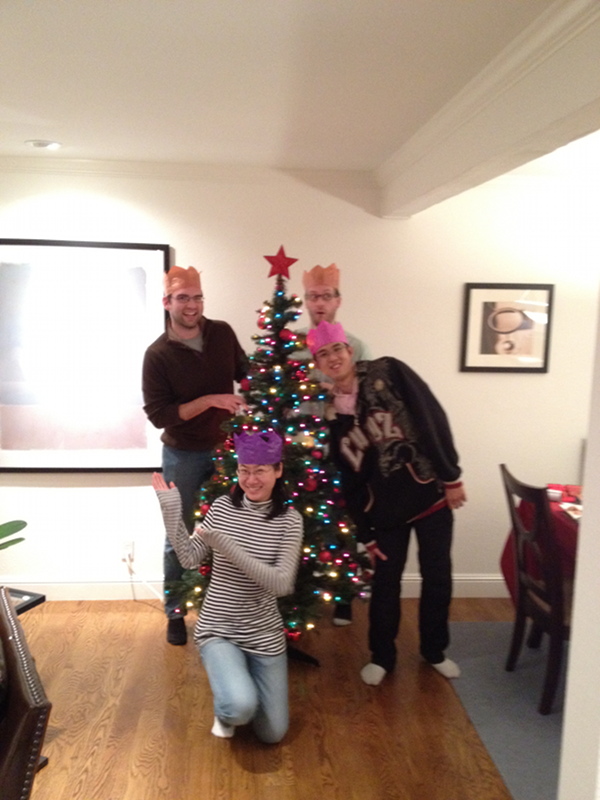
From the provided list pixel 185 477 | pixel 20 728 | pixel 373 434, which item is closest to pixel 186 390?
pixel 185 477

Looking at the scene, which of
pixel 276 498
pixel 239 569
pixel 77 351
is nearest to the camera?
pixel 239 569

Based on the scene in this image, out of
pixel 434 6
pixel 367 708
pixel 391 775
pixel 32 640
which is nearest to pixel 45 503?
pixel 32 640

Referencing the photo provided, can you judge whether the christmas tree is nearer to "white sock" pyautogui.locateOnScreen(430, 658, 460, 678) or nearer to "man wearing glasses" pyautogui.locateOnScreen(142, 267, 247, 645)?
"man wearing glasses" pyautogui.locateOnScreen(142, 267, 247, 645)

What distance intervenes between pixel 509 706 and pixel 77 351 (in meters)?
2.68

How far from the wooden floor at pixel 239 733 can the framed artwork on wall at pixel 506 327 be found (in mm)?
1546

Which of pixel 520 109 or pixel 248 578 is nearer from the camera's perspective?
pixel 520 109

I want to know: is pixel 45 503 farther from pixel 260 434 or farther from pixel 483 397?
pixel 483 397

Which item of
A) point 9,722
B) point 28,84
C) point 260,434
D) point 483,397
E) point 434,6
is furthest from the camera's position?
point 483,397

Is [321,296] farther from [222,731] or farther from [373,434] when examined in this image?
[222,731]

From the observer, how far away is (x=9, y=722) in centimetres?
136

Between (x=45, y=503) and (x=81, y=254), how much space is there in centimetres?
139

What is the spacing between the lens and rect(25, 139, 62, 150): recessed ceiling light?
276 cm

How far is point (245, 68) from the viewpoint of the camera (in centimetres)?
186

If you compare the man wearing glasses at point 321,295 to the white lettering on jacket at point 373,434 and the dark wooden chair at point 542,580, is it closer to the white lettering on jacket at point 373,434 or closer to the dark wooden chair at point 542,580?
the white lettering on jacket at point 373,434
